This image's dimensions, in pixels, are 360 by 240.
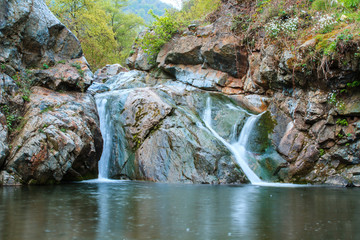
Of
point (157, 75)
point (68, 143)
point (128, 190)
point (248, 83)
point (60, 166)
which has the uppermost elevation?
point (157, 75)

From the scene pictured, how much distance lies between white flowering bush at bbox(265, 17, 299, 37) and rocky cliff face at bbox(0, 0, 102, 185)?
904 cm

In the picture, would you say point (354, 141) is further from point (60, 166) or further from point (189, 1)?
point (189, 1)

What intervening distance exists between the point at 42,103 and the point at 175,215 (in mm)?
8455

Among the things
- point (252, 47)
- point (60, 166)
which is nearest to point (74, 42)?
point (60, 166)

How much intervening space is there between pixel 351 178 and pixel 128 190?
7.85 metres

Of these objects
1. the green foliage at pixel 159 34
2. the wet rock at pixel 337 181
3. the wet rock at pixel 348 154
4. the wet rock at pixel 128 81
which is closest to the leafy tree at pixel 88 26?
the wet rock at pixel 128 81

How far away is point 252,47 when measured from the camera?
16.3m

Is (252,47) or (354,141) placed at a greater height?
(252,47)

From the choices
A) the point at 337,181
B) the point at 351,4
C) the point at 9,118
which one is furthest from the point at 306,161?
the point at 9,118

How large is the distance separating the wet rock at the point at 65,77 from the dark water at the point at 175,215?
6.33 meters

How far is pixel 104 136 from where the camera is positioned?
536 inches

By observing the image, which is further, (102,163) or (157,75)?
(157,75)

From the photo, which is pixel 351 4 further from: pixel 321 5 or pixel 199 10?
pixel 199 10

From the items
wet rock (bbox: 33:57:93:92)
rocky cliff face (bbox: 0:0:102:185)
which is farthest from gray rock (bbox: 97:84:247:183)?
wet rock (bbox: 33:57:93:92)
